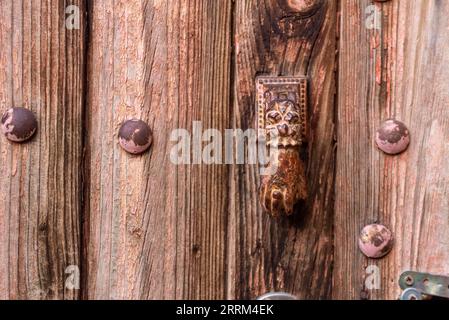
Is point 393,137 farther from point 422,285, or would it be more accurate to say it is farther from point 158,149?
point 158,149

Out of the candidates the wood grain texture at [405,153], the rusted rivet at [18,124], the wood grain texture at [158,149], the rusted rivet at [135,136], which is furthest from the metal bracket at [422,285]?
the rusted rivet at [18,124]

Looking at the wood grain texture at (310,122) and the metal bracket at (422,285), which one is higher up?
the wood grain texture at (310,122)

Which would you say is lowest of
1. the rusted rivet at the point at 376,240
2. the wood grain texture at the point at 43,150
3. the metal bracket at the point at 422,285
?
the metal bracket at the point at 422,285

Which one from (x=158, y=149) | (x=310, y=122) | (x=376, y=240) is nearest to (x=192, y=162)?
(x=158, y=149)

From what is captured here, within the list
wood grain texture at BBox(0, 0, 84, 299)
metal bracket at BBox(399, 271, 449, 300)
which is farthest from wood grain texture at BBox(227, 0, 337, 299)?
wood grain texture at BBox(0, 0, 84, 299)

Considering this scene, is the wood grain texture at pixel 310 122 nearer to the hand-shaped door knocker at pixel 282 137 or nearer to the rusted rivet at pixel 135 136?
the hand-shaped door knocker at pixel 282 137

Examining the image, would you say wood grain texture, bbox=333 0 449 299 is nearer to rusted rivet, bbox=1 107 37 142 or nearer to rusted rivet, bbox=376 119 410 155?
rusted rivet, bbox=376 119 410 155
